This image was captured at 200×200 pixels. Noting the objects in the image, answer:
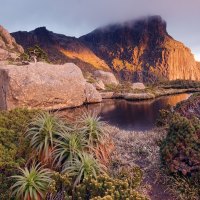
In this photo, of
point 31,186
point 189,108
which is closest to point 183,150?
point 31,186

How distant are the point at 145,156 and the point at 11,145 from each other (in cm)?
520

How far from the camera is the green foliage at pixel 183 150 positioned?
8.80 metres

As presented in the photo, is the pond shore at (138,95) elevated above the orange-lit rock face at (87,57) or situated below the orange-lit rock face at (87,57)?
below

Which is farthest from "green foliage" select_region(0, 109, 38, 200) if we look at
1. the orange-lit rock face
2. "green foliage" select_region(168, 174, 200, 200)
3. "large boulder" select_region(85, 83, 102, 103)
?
the orange-lit rock face

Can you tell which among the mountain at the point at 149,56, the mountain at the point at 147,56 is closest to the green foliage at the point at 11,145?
the mountain at the point at 147,56

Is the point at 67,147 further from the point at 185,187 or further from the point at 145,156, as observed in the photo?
the point at 185,187

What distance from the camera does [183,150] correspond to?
29.4 feet

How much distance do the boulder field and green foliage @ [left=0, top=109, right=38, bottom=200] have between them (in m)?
11.8

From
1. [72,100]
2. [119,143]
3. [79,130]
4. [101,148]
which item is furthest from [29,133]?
[72,100]

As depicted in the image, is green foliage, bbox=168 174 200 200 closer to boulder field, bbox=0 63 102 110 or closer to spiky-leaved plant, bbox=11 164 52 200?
spiky-leaved plant, bbox=11 164 52 200

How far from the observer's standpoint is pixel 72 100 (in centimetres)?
2723

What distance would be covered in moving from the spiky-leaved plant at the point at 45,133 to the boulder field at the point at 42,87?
14.3 meters

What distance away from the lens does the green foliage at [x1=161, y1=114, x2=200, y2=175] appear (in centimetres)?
880

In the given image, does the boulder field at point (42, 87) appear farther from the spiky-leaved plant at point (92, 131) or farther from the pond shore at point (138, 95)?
the spiky-leaved plant at point (92, 131)
